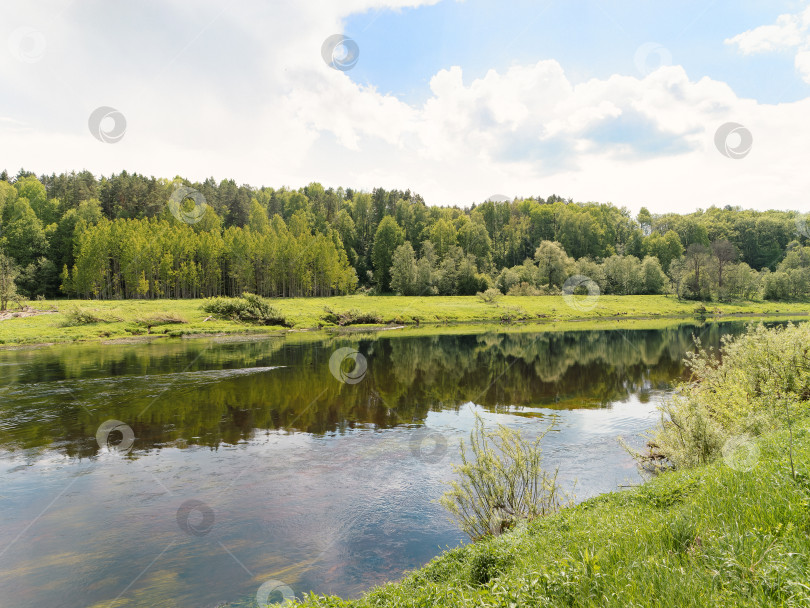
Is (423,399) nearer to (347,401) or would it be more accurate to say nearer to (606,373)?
(347,401)

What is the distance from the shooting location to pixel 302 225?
133 m

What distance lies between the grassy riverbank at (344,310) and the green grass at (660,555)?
2265 inches

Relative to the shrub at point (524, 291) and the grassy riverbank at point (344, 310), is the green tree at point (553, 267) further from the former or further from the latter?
the grassy riverbank at point (344, 310)

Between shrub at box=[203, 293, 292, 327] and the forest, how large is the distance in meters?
37.6

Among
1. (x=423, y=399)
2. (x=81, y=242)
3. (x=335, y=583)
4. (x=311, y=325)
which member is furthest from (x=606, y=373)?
(x=81, y=242)

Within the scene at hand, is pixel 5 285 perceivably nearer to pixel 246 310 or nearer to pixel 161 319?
pixel 161 319

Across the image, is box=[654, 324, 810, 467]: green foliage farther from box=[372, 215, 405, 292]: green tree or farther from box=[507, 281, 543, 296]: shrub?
box=[372, 215, 405, 292]: green tree

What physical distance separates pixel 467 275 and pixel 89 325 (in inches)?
3116

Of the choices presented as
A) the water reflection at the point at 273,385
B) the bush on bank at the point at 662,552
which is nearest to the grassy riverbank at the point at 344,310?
the water reflection at the point at 273,385

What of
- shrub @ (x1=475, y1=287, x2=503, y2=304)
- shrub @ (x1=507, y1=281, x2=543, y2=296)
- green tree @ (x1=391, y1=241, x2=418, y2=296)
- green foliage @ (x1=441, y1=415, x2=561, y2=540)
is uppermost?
green tree @ (x1=391, y1=241, x2=418, y2=296)

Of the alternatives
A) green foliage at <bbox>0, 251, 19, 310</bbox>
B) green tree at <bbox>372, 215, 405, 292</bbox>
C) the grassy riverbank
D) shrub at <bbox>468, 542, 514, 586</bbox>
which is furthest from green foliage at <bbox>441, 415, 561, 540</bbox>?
green tree at <bbox>372, 215, 405, 292</bbox>

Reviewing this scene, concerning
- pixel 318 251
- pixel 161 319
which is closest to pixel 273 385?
pixel 161 319

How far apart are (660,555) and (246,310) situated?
6807 cm

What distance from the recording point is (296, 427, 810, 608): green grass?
437 cm
